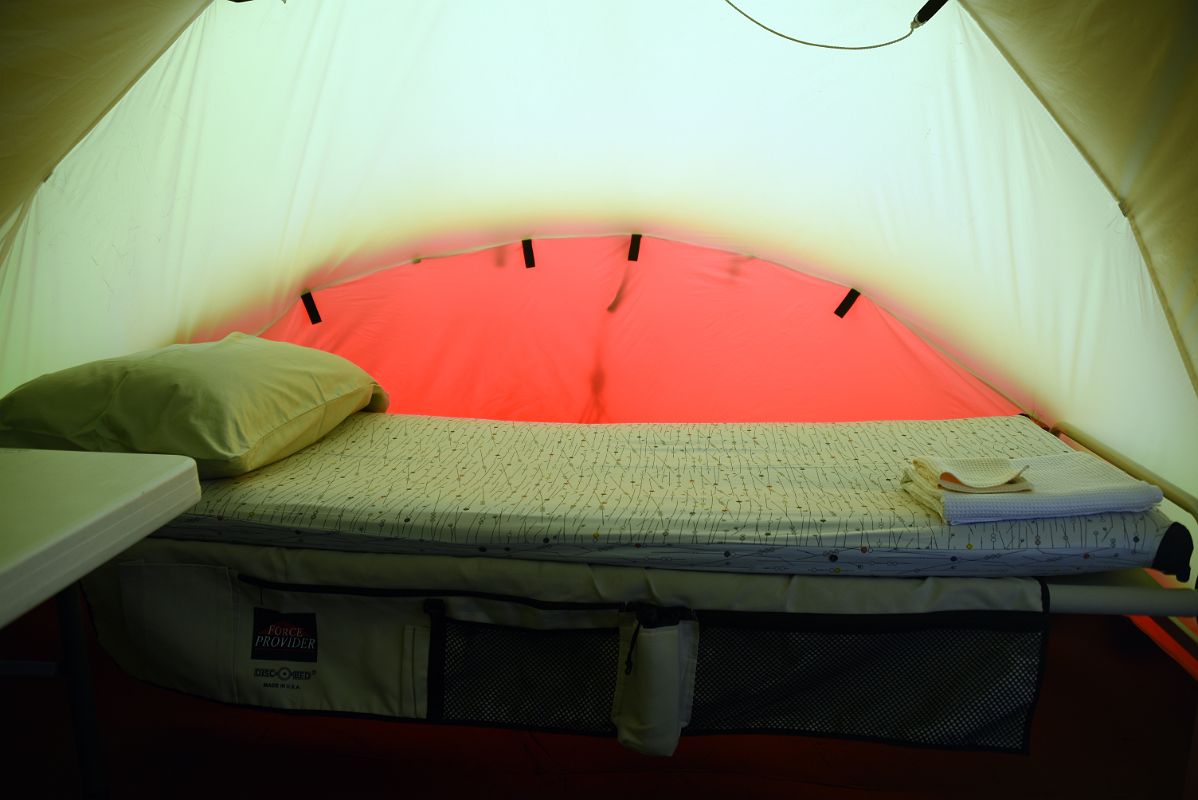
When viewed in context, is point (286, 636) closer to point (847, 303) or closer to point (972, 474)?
point (972, 474)

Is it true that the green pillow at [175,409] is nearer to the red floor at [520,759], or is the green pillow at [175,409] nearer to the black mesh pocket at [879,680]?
the red floor at [520,759]

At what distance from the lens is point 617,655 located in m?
1.78

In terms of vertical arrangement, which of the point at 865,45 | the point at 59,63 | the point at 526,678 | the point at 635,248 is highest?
the point at 865,45

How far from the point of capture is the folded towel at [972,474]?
1.80 meters

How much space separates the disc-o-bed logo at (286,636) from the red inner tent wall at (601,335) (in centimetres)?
126

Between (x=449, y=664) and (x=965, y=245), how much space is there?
1794 millimetres

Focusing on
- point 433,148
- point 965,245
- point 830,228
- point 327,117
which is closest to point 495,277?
point 433,148

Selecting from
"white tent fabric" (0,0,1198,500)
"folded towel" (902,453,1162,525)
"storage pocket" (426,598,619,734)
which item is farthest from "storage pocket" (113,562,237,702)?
"folded towel" (902,453,1162,525)

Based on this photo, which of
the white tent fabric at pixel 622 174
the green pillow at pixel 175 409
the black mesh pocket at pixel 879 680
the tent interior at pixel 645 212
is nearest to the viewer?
the black mesh pocket at pixel 879 680

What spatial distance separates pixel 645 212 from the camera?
9.59 feet

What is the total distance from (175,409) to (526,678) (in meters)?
0.92

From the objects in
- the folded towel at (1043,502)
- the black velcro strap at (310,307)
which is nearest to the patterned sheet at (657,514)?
the folded towel at (1043,502)

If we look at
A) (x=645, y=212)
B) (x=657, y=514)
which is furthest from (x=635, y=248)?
(x=657, y=514)

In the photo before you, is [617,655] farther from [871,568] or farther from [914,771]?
[914,771]
